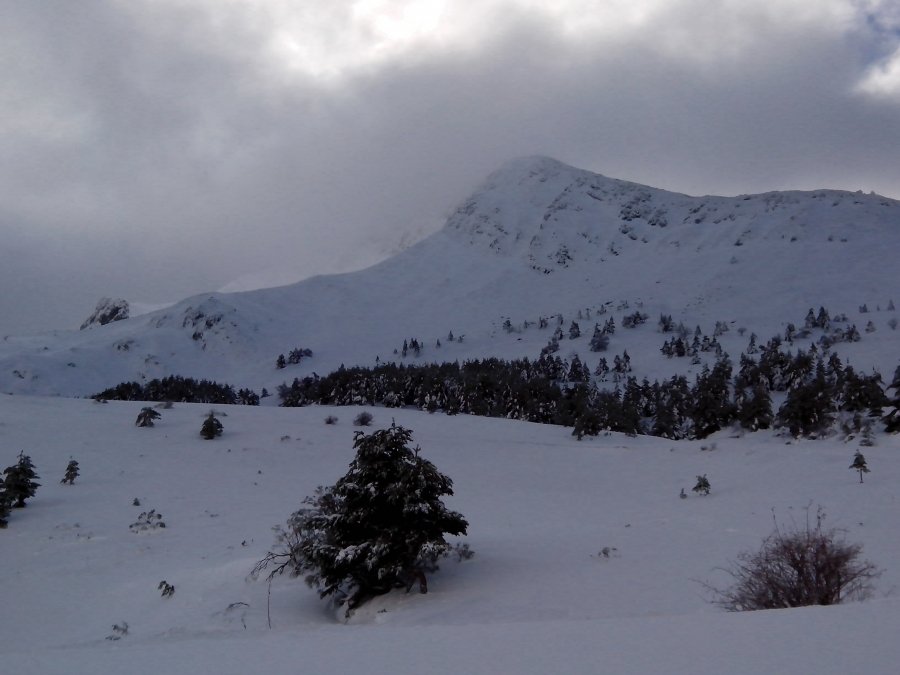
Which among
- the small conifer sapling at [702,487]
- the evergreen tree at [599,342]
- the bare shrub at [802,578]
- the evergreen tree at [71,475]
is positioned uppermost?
the evergreen tree at [599,342]

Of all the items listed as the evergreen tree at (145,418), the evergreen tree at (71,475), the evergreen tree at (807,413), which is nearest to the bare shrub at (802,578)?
the evergreen tree at (71,475)

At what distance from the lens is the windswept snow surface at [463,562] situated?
24.5 feet

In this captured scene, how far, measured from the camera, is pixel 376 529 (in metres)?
17.6

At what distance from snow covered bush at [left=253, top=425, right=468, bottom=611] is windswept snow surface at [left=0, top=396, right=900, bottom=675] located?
33.3 inches

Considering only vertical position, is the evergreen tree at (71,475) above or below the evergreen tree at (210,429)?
below

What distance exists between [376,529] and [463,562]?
4026 mm

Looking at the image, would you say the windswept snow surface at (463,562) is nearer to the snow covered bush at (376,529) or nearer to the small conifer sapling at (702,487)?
the small conifer sapling at (702,487)

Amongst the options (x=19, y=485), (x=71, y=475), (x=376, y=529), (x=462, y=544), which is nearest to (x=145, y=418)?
(x=71, y=475)

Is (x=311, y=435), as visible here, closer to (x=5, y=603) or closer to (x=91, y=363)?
(x=5, y=603)

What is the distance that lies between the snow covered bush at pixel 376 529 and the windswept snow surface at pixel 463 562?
0.85 metres

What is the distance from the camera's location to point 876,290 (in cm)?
17375

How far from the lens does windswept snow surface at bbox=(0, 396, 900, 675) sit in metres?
7.47

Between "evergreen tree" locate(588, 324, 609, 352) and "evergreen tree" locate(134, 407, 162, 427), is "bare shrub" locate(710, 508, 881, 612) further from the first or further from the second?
"evergreen tree" locate(588, 324, 609, 352)

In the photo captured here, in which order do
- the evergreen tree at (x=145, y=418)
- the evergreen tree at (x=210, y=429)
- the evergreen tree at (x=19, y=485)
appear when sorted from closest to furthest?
the evergreen tree at (x=19, y=485), the evergreen tree at (x=210, y=429), the evergreen tree at (x=145, y=418)
